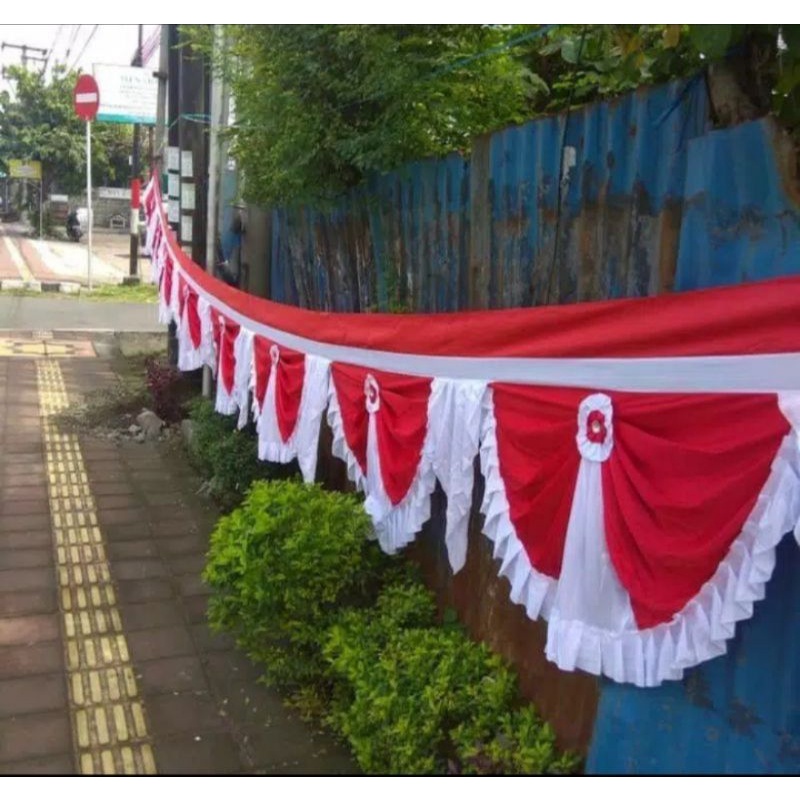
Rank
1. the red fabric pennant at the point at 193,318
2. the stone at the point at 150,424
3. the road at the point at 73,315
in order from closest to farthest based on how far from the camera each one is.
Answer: the red fabric pennant at the point at 193,318 → the stone at the point at 150,424 → the road at the point at 73,315

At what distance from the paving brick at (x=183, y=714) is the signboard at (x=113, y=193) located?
45.1 metres

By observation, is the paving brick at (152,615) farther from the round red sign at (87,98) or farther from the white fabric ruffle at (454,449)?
the round red sign at (87,98)

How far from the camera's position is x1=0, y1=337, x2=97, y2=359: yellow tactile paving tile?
11.8 m

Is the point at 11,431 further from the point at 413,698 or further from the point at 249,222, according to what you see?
the point at 413,698

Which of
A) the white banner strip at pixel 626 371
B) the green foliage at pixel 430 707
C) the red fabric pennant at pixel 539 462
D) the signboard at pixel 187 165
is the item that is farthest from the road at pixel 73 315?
the red fabric pennant at pixel 539 462

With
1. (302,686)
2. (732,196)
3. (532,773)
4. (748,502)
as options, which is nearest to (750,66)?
(732,196)

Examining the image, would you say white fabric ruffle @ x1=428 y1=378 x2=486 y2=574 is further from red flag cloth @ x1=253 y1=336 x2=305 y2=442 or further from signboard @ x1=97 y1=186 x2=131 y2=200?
signboard @ x1=97 y1=186 x2=131 y2=200

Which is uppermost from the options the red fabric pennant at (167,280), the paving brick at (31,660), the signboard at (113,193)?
the signboard at (113,193)

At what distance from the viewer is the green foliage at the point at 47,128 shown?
36.2 m

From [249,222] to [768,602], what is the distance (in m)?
5.75

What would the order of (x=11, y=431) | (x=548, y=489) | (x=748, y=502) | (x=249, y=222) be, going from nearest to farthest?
(x=748, y=502)
(x=548, y=489)
(x=249, y=222)
(x=11, y=431)

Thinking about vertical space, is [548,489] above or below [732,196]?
below

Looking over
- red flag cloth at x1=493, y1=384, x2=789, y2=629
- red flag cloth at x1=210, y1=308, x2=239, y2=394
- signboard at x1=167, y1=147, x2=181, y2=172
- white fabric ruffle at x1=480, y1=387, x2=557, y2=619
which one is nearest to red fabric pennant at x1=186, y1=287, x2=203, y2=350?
red flag cloth at x1=210, y1=308, x2=239, y2=394

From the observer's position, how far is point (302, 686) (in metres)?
3.86
